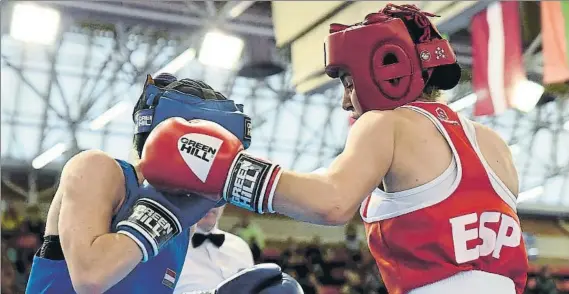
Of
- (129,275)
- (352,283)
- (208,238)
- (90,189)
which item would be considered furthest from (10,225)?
(90,189)

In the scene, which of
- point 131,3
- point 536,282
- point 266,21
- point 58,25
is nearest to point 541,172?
point 536,282

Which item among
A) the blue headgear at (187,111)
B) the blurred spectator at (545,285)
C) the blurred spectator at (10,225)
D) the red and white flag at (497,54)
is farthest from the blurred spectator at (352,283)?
the blue headgear at (187,111)

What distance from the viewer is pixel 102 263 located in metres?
1.56

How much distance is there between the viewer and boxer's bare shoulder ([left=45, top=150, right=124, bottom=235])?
1649mm

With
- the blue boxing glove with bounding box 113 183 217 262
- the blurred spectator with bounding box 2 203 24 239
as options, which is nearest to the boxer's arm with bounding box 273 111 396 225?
the blue boxing glove with bounding box 113 183 217 262

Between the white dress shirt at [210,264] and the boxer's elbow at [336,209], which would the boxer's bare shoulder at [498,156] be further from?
the white dress shirt at [210,264]

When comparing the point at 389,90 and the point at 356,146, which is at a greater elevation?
the point at 389,90

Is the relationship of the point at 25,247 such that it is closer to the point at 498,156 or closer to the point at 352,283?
the point at 352,283

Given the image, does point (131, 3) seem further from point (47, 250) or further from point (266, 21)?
point (47, 250)

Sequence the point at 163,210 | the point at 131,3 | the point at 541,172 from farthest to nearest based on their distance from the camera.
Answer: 1. the point at 541,172
2. the point at 131,3
3. the point at 163,210

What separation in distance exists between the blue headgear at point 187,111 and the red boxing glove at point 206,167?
133 millimetres

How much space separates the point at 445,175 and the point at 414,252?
19 centimetres

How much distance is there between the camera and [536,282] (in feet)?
37.7

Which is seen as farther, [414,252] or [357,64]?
[357,64]
